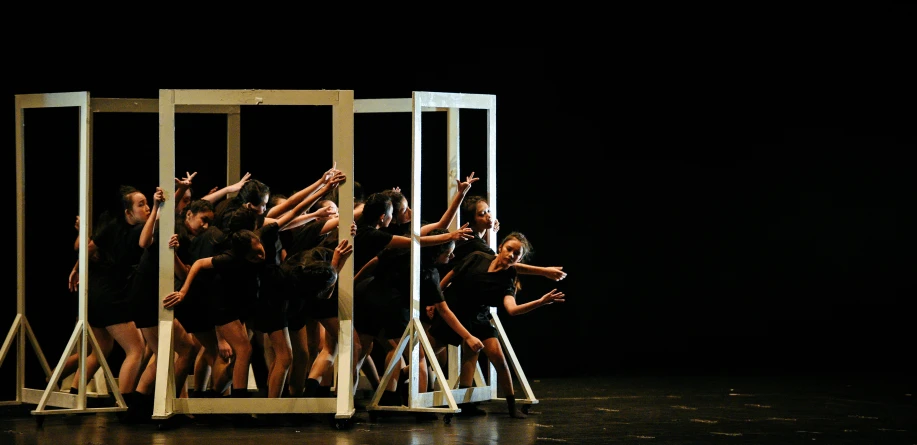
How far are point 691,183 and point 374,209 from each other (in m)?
4.03

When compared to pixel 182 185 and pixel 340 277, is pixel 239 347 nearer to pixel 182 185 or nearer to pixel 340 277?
pixel 340 277

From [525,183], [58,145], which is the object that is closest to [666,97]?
[525,183]

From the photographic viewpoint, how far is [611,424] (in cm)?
637

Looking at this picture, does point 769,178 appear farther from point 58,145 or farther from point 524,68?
point 58,145

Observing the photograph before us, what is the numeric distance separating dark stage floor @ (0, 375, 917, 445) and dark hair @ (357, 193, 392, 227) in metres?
1.04

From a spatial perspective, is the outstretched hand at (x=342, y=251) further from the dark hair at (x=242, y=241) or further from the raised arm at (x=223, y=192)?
the raised arm at (x=223, y=192)

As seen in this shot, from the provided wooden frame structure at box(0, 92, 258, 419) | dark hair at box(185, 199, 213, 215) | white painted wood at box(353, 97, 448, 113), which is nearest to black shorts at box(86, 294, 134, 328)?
wooden frame structure at box(0, 92, 258, 419)

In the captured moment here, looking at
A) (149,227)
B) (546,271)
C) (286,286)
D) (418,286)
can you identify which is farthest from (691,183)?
(149,227)

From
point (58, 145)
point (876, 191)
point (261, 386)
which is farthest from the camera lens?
point (876, 191)

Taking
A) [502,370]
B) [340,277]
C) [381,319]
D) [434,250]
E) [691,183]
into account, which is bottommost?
[502,370]

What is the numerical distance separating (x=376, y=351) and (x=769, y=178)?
11.3ft

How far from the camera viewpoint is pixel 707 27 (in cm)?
980

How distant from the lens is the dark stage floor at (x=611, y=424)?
5848 millimetres

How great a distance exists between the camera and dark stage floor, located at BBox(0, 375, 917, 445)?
230 inches
